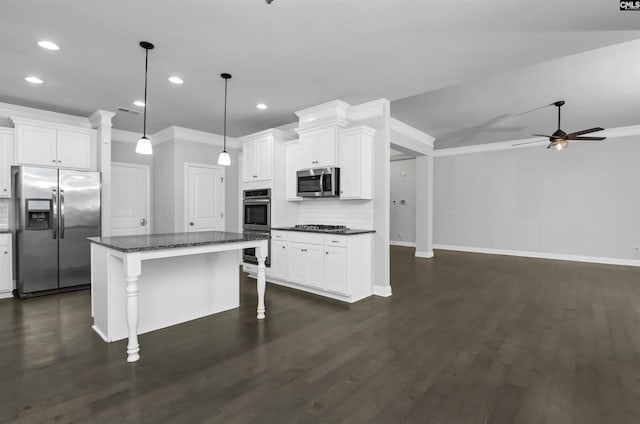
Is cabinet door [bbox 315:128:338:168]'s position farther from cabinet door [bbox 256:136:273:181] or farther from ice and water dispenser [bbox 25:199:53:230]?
ice and water dispenser [bbox 25:199:53:230]

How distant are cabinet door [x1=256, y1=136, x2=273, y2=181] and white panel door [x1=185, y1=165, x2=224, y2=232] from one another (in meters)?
1.69

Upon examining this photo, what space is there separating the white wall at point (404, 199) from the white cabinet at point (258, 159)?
216 inches

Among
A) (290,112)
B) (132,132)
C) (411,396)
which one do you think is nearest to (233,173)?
(132,132)

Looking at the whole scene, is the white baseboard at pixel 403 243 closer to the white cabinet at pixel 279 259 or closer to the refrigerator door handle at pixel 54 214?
the white cabinet at pixel 279 259

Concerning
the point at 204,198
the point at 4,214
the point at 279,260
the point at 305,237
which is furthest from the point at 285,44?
the point at 4,214

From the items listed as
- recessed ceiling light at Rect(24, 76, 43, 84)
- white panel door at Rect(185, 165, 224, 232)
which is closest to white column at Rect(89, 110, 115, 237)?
recessed ceiling light at Rect(24, 76, 43, 84)

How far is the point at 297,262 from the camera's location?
14.7ft

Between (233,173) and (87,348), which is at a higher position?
(233,173)

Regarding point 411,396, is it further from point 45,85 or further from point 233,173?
point 233,173

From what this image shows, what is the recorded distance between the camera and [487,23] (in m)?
2.56

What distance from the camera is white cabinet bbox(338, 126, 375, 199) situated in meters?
4.26

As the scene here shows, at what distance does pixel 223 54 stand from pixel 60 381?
9.97 feet

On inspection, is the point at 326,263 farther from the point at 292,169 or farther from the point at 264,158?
the point at 264,158

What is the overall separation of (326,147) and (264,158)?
50.6 inches
